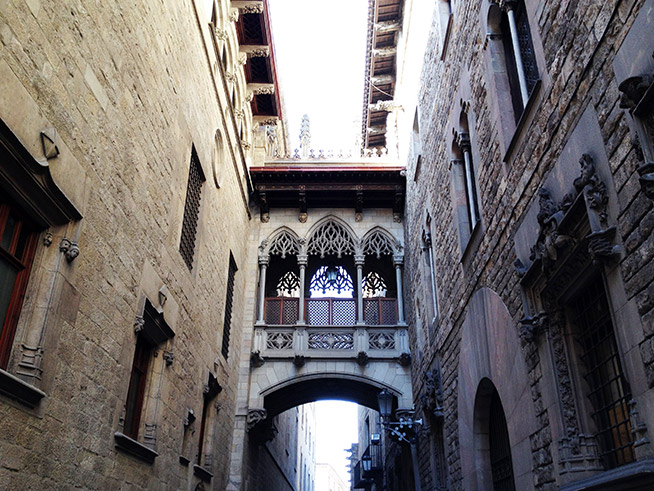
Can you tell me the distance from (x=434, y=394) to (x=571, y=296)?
578 centimetres

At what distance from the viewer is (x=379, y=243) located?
51.3 ft

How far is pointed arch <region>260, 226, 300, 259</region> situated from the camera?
50.8 feet

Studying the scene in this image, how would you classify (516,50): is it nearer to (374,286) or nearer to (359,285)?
(359,285)

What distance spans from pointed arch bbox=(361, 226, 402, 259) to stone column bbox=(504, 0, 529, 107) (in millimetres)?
9162

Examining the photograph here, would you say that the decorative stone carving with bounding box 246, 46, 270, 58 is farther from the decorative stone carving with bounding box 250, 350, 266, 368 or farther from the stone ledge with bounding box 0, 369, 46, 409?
the stone ledge with bounding box 0, 369, 46, 409

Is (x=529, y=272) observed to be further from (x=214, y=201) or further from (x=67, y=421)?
(x=214, y=201)

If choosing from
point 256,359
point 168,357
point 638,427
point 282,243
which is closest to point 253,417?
point 256,359

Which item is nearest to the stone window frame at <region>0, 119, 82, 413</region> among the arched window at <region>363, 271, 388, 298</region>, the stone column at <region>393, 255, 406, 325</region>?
the stone column at <region>393, 255, 406, 325</region>

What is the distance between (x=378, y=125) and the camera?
66.1 feet

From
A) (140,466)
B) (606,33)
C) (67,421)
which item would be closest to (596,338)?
(606,33)

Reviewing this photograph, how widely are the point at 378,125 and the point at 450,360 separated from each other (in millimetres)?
12364

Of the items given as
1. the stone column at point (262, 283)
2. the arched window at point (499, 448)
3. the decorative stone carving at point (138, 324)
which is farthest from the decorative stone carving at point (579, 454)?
the stone column at point (262, 283)

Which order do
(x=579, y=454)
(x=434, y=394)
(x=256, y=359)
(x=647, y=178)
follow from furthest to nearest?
(x=256, y=359), (x=434, y=394), (x=579, y=454), (x=647, y=178)

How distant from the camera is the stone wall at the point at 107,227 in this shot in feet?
15.3
